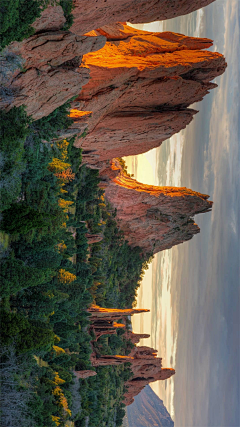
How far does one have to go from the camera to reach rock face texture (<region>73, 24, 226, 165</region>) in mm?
47188

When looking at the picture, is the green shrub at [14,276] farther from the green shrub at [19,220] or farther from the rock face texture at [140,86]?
the rock face texture at [140,86]

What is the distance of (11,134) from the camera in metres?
33.2

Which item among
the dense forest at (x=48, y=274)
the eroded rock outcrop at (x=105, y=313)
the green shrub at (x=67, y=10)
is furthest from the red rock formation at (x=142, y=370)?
the green shrub at (x=67, y=10)

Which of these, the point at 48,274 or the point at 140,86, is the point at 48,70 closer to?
the point at 48,274

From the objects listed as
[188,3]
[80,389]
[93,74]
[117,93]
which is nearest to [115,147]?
[117,93]

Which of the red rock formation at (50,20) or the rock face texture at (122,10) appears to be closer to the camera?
the red rock formation at (50,20)

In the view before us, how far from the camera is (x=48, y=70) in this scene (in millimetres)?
32719

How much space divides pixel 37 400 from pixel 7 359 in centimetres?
546

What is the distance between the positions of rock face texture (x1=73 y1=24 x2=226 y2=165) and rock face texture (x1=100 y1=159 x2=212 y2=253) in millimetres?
18679

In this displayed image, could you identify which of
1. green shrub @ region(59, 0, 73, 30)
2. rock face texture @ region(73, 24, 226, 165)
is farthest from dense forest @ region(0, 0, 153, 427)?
rock face texture @ region(73, 24, 226, 165)

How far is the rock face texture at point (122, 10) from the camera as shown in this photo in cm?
3522

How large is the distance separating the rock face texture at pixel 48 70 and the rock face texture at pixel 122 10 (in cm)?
311

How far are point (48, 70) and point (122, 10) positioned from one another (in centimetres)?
1290

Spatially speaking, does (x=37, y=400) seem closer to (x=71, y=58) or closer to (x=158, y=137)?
(x=71, y=58)
